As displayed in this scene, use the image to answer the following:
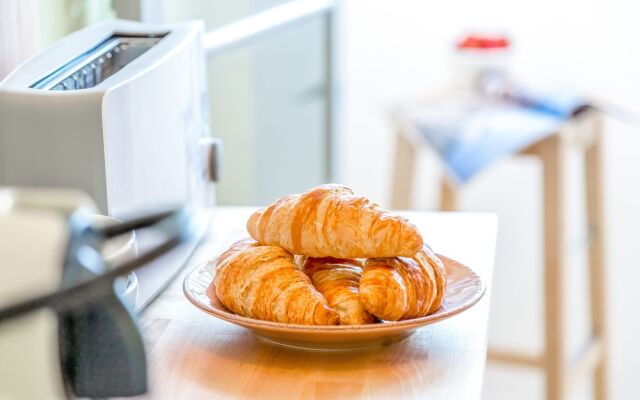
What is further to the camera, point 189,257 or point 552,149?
point 552,149

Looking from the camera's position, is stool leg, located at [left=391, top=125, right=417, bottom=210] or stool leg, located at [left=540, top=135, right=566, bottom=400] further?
stool leg, located at [left=391, top=125, right=417, bottom=210]

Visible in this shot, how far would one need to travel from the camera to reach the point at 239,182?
1770 mm

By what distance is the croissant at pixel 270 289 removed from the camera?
0.63m

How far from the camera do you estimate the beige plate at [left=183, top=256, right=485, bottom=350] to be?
2.04 feet

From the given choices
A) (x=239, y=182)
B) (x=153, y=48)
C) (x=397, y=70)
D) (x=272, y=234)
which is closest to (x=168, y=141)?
(x=153, y=48)

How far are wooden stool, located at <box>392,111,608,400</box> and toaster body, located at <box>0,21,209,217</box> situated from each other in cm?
100

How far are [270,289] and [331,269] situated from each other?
6 centimetres

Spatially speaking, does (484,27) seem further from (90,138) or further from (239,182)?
(90,138)

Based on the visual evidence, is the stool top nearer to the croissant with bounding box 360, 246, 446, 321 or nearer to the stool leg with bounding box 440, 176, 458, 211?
the stool leg with bounding box 440, 176, 458, 211

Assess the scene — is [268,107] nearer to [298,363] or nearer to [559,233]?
[559,233]

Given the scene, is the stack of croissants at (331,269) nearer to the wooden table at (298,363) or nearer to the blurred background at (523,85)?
the wooden table at (298,363)

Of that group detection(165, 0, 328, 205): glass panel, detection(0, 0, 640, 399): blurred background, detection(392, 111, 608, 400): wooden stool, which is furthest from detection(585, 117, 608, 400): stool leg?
detection(165, 0, 328, 205): glass panel

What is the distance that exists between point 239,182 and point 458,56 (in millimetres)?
596

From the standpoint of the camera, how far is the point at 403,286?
0.63 m
